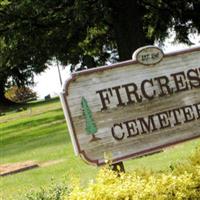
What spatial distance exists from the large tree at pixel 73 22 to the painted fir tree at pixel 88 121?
10056 millimetres

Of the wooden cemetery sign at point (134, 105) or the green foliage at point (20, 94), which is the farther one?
the green foliage at point (20, 94)

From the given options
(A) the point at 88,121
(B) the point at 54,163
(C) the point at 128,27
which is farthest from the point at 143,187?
(C) the point at 128,27

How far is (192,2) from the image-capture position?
1941 cm

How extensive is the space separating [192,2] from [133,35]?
2864 mm

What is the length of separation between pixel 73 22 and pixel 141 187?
12726 mm

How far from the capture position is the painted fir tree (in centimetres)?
604

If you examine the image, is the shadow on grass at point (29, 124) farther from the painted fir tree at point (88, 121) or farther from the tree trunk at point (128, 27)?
the painted fir tree at point (88, 121)

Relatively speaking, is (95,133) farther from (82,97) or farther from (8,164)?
(8,164)

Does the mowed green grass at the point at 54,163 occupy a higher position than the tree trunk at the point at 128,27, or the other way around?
the tree trunk at the point at 128,27

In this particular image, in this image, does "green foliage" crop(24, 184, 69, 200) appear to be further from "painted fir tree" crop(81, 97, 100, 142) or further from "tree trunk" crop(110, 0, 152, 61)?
"tree trunk" crop(110, 0, 152, 61)

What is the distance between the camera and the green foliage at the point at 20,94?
7512cm

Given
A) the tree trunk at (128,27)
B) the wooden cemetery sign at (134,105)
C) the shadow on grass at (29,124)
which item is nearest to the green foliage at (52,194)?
the wooden cemetery sign at (134,105)

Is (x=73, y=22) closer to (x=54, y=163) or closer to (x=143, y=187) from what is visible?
(x=54, y=163)

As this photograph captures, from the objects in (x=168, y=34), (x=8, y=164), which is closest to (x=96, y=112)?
(x=8, y=164)
